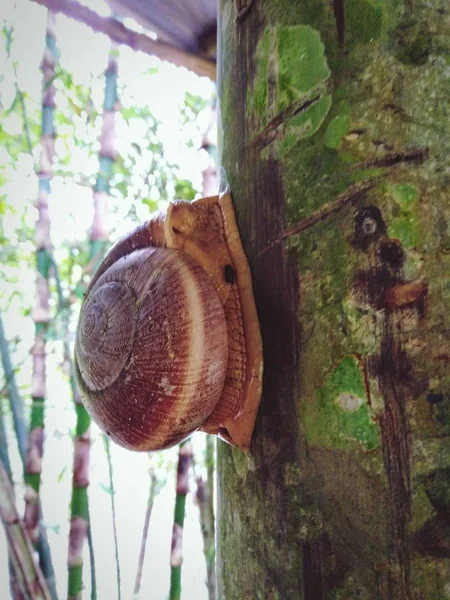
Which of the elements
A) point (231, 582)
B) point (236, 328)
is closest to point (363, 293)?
point (236, 328)

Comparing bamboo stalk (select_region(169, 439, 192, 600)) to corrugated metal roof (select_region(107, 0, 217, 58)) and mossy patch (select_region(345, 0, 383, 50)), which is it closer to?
corrugated metal roof (select_region(107, 0, 217, 58))

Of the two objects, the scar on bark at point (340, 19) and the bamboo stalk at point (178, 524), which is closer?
the scar on bark at point (340, 19)

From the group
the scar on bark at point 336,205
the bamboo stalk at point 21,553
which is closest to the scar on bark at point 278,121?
the scar on bark at point 336,205

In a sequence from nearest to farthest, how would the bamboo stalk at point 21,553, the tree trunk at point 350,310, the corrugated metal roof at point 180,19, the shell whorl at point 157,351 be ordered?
the tree trunk at point 350,310
the shell whorl at point 157,351
the corrugated metal roof at point 180,19
the bamboo stalk at point 21,553

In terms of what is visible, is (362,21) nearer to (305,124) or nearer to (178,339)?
(305,124)

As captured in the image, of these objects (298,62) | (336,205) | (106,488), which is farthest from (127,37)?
(106,488)

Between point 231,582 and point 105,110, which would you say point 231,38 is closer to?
point 231,582

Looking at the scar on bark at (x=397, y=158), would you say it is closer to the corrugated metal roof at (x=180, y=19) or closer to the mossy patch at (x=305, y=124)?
the mossy patch at (x=305, y=124)

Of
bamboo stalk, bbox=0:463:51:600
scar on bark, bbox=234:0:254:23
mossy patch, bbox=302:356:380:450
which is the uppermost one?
scar on bark, bbox=234:0:254:23

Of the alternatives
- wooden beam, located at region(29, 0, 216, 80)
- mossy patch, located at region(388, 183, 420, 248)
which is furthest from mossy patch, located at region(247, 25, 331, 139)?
wooden beam, located at region(29, 0, 216, 80)
